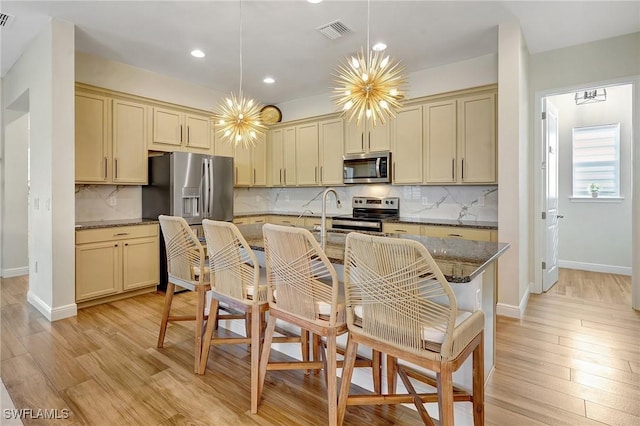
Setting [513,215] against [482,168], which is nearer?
[513,215]

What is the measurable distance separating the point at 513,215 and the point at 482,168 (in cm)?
82

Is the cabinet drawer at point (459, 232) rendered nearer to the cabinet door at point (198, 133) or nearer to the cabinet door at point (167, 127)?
the cabinet door at point (198, 133)

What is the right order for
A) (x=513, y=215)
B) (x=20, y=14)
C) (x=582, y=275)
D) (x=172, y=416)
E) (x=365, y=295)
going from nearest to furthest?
(x=365, y=295), (x=172, y=416), (x=20, y=14), (x=513, y=215), (x=582, y=275)

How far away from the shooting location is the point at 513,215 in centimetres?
323

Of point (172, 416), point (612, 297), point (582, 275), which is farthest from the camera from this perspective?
point (582, 275)

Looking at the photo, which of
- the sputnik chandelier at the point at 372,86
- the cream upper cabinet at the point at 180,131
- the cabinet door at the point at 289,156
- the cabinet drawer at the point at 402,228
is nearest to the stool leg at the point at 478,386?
the sputnik chandelier at the point at 372,86

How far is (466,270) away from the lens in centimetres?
145

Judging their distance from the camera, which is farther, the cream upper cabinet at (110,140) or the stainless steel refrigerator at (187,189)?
the stainless steel refrigerator at (187,189)

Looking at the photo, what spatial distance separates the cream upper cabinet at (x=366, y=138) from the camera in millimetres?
4594

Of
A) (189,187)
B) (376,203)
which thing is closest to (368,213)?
(376,203)

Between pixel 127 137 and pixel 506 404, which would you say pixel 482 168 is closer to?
pixel 506 404

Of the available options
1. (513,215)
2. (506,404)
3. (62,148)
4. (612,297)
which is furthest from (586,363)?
(62,148)

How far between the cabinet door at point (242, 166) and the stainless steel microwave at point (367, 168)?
5.52 ft

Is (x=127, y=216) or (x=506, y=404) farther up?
(x=127, y=216)
